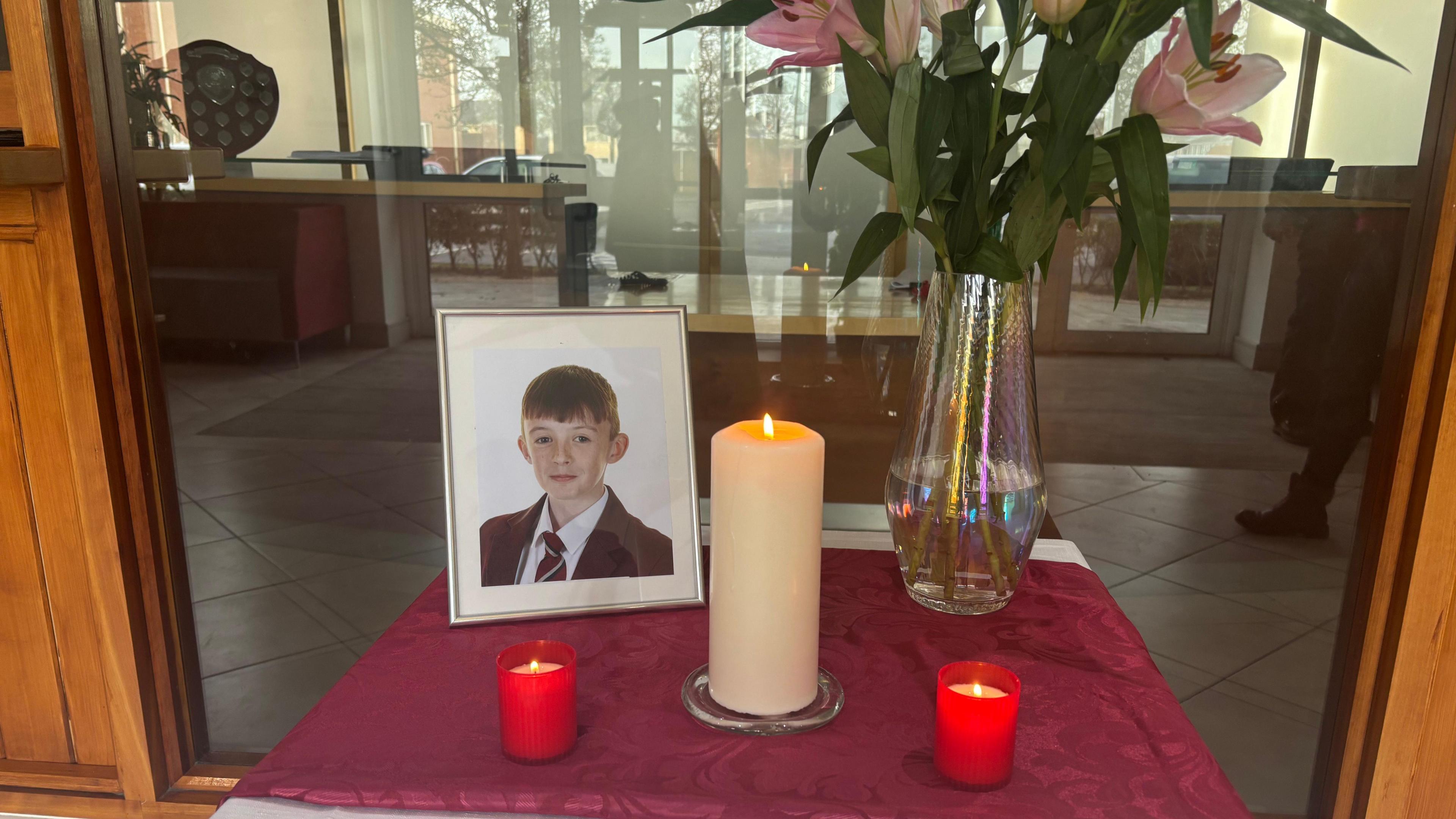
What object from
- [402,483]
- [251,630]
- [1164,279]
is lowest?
[251,630]

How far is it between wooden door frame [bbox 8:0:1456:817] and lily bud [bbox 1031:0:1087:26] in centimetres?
69

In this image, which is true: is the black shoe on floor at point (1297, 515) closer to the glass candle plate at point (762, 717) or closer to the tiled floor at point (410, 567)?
the tiled floor at point (410, 567)

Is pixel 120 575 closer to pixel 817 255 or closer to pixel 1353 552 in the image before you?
pixel 817 255

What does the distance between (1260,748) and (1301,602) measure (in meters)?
0.21

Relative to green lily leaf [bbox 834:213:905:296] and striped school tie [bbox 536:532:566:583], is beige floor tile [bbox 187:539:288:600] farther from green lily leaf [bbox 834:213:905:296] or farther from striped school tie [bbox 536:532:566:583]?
green lily leaf [bbox 834:213:905:296]

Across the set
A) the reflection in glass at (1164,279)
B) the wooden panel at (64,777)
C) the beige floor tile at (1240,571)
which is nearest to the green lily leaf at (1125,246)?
the reflection in glass at (1164,279)

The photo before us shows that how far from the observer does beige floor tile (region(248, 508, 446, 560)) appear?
1.43 m

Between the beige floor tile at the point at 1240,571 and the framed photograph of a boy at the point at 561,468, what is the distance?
32.7 inches

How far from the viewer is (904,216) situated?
61 centimetres

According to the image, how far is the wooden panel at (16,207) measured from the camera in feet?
3.49

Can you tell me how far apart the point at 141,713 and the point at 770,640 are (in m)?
1.07

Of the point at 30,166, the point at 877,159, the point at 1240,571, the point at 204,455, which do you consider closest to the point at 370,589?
the point at 204,455

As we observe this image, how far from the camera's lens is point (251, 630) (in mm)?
1408

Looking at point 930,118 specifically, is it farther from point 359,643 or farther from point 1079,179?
point 359,643
